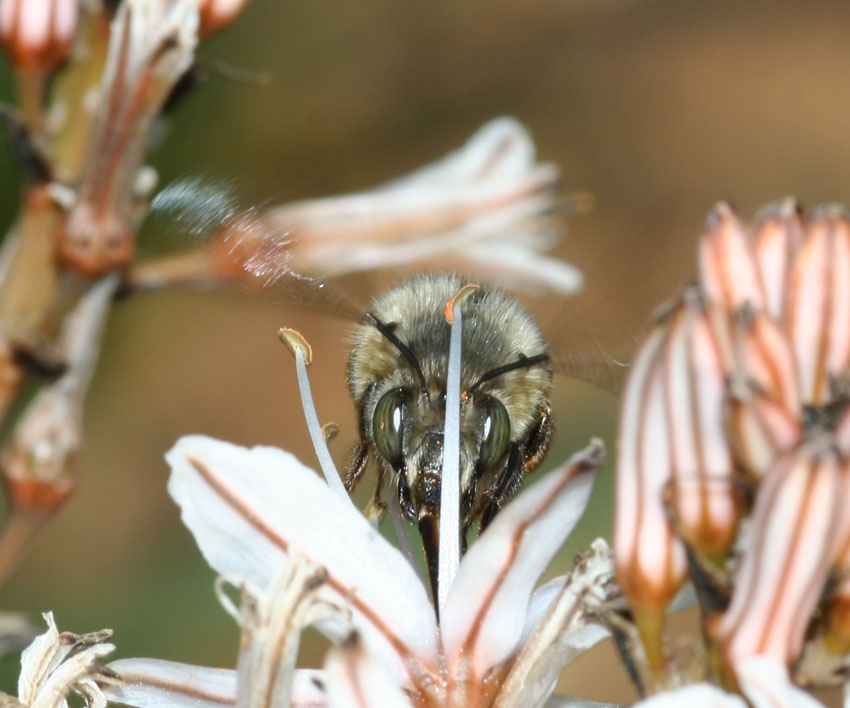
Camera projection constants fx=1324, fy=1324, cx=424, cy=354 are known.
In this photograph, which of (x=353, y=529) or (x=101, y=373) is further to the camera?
(x=101, y=373)

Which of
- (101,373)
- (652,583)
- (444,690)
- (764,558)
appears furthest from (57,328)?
(101,373)

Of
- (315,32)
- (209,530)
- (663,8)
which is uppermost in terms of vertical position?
(663,8)

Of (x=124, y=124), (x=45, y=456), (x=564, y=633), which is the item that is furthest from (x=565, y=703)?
(x=124, y=124)

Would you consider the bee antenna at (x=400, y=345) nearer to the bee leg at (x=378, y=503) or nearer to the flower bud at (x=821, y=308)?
the bee leg at (x=378, y=503)

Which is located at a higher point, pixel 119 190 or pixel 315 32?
pixel 315 32

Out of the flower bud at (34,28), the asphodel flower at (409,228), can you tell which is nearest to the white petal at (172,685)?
the asphodel flower at (409,228)

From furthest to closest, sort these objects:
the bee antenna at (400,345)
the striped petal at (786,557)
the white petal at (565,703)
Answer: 1. the bee antenna at (400,345)
2. the white petal at (565,703)
3. the striped petal at (786,557)

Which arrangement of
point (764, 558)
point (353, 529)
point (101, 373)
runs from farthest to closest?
1. point (101, 373)
2. point (353, 529)
3. point (764, 558)

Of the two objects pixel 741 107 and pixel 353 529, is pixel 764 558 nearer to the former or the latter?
pixel 353 529
